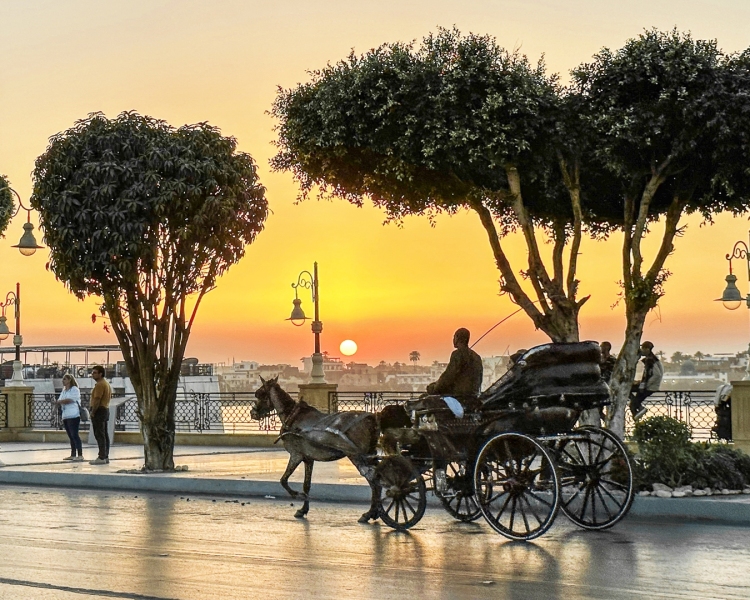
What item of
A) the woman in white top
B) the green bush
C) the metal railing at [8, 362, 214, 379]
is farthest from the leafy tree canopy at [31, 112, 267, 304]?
the metal railing at [8, 362, 214, 379]

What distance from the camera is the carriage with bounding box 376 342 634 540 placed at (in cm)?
1189

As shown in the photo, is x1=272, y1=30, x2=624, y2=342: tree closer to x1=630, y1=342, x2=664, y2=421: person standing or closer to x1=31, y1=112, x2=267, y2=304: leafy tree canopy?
x1=31, y1=112, x2=267, y2=304: leafy tree canopy

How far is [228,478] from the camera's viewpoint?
61.4ft

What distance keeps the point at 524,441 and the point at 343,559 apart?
2.33 meters

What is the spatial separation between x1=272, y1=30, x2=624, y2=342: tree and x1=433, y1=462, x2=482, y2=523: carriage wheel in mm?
4696

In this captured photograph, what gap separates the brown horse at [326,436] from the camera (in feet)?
44.0

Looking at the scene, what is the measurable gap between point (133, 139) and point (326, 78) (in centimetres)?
413

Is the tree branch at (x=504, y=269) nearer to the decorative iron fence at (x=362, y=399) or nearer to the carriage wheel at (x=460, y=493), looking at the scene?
the carriage wheel at (x=460, y=493)

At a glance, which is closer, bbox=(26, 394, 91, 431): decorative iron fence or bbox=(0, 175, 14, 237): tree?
bbox=(0, 175, 14, 237): tree

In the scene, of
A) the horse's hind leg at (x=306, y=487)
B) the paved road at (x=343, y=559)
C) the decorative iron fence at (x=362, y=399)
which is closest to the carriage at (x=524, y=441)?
the paved road at (x=343, y=559)

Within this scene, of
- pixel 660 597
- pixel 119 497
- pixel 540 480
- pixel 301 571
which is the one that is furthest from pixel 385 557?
pixel 119 497

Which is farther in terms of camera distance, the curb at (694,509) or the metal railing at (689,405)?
the metal railing at (689,405)

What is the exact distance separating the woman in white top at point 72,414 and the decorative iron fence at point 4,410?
11538mm

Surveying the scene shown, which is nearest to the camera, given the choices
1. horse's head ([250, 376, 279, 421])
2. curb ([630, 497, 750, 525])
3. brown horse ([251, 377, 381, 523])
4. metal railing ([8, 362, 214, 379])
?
curb ([630, 497, 750, 525])
